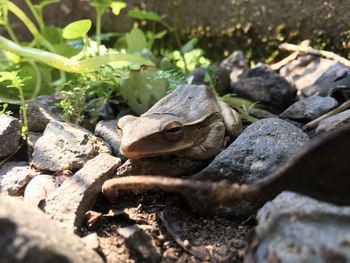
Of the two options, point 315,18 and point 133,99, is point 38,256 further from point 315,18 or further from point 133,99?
point 315,18

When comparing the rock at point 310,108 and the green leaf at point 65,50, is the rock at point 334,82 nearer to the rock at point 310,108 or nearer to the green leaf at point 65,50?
the rock at point 310,108

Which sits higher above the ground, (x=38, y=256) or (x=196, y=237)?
(x=38, y=256)

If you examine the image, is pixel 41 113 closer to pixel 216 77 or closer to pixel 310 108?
pixel 216 77

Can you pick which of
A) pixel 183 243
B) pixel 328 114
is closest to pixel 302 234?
pixel 183 243

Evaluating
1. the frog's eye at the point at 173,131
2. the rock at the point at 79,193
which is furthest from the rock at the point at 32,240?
the frog's eye at the point at 173,131

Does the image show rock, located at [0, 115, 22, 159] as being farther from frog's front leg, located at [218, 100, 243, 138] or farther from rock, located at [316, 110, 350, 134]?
rock, located at [316, 110, 350, 134]

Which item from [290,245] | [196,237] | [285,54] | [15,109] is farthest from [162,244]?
[285,54]
